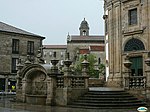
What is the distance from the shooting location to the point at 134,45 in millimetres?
24359

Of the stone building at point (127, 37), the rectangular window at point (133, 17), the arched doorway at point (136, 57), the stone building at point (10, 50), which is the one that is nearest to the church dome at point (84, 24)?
the stone building at point (10, 50)

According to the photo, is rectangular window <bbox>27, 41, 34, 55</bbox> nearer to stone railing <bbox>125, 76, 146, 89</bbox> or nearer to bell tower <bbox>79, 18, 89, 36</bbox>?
stone railing <bbox>125, 76, 146, 89</bbox>

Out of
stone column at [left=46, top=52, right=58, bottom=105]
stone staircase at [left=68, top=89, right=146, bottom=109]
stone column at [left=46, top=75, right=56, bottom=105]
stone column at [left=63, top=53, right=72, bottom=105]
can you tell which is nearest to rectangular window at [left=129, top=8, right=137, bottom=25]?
stone staircase at [left=68, top=89, right=146, bottom=109]

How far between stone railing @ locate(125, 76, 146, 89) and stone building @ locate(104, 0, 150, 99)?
2.61 meters

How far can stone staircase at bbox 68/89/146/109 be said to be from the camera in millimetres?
16312

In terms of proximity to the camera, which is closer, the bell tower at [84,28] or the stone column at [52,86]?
the stone column at [52,86]

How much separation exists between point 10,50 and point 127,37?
22800mm

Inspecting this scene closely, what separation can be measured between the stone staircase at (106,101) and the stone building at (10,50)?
2487cm

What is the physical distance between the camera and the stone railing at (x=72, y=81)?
17438 mm

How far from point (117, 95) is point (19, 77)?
25.7ft

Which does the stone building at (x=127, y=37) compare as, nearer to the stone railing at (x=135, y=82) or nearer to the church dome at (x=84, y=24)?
the stone railing at (x=135, y=82)

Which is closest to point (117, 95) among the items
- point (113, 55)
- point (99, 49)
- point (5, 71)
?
point (113, 55)

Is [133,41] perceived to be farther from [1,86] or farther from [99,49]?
[99,49]

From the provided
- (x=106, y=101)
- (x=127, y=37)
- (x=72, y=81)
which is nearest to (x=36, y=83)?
(x=72, y=81)
